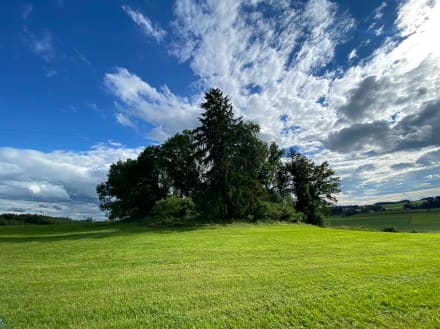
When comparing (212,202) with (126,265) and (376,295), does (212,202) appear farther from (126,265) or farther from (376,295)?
(376,295)

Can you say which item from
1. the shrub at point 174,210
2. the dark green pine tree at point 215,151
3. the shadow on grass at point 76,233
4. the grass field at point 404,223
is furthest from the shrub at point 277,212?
the grass field at point 404,223

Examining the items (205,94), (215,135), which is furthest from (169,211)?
(205,94)

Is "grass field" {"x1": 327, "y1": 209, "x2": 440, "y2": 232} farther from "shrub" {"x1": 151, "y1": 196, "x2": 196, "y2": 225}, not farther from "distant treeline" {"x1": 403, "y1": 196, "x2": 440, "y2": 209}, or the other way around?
"shrub" {"x1": 151, "y1": 196, "x2": 196, "y2": 225}

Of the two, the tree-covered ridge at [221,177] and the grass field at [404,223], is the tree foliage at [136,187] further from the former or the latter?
the grass field at [404,223]

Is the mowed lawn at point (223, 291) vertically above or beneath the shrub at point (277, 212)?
beneath

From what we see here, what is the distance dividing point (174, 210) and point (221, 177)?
5.86 m

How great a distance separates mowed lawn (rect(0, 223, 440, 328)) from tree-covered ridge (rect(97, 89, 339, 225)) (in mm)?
17866

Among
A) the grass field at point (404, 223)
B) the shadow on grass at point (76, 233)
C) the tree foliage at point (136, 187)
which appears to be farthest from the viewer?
the tree foliage at point (136, 187)

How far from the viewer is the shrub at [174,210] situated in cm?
2611

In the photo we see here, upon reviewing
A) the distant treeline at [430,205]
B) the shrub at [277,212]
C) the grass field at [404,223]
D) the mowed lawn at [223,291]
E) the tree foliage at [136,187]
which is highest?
the tree foliage at [136,187]

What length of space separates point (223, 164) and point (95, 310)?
74.4 feet

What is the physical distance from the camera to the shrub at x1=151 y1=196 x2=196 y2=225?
26.1 m

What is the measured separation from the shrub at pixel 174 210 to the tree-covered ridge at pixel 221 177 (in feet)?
0.66

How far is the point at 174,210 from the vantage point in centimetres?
2614
